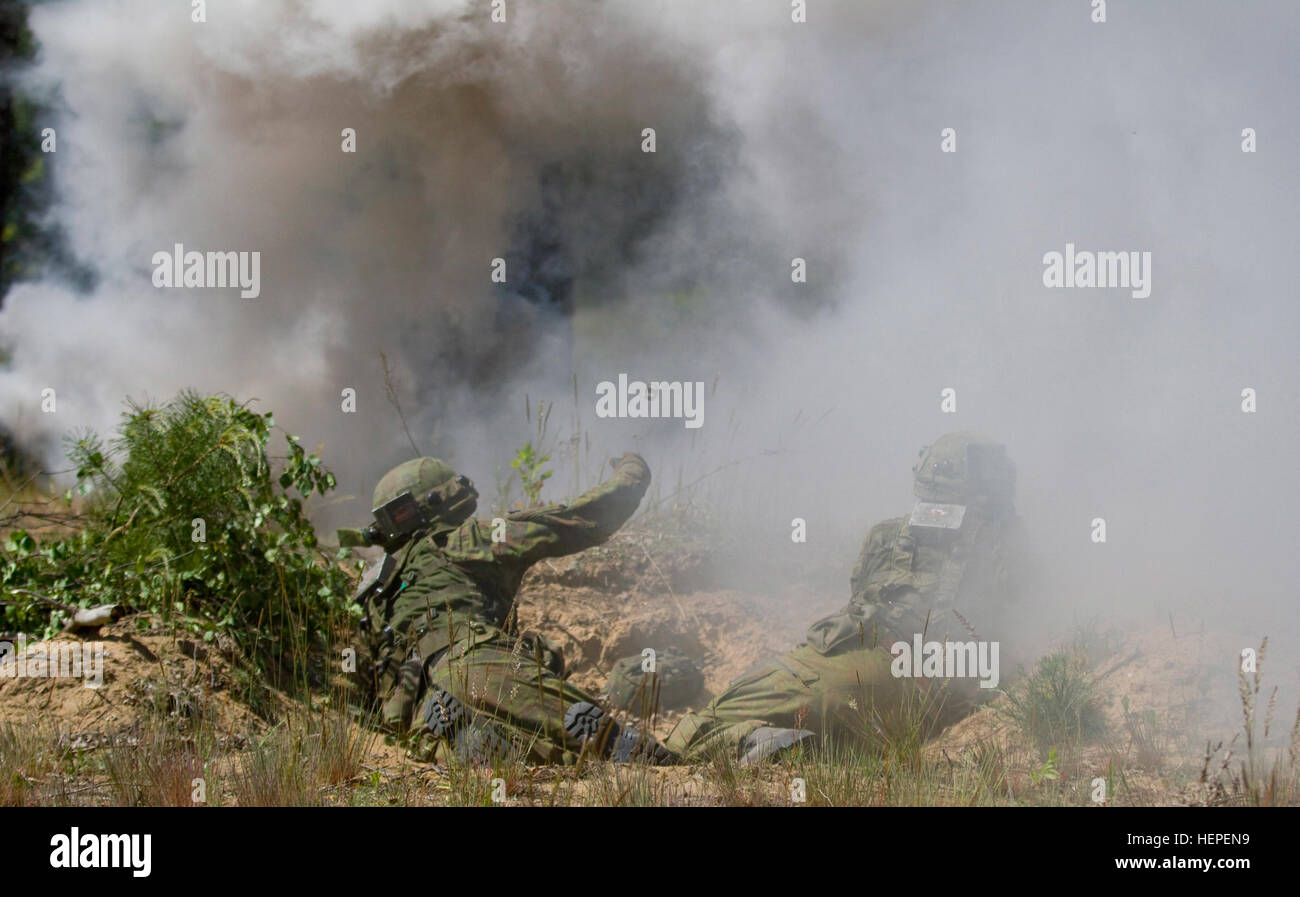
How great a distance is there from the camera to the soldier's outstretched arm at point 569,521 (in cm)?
588

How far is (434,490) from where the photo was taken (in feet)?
20.2

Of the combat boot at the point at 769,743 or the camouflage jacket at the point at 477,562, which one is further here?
the camouflage jacket at the point at 477,562

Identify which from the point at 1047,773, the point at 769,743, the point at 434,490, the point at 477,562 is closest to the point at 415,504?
the point at 434,490

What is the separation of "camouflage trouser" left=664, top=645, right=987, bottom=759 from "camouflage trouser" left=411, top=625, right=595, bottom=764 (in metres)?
0.64

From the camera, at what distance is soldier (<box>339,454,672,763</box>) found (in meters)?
4.93

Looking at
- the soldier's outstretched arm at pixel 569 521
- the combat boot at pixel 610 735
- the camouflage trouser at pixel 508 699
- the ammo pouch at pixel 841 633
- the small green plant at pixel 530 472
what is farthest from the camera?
the small green plant at pixel 530 472

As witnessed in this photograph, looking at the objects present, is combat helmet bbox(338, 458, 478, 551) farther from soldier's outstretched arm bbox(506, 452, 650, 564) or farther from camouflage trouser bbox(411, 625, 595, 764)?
camouflage trouser bbox(411, 625, 595, 764)

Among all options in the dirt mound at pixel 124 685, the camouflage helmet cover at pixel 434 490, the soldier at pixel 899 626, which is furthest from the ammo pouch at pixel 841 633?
the dirt mound at pixel 124 685

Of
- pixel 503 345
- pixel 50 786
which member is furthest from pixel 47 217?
pixel 50 786

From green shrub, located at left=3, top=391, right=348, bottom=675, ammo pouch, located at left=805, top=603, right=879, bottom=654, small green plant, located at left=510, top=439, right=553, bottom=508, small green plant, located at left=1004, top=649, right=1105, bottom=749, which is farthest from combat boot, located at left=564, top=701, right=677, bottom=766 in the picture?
small green plant, located at left=510, top=439, right=553, bottom=508

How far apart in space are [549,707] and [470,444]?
4.78m

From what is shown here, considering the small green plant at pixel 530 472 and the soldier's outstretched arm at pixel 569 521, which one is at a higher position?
the small green plant at pixel 530 472

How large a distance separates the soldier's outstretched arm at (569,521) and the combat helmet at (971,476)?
5.92 feet

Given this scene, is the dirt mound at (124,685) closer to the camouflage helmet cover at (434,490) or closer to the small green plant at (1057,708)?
the camouflage helmet cover at (434,490)
